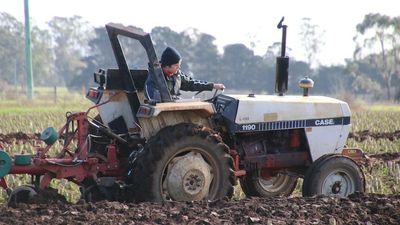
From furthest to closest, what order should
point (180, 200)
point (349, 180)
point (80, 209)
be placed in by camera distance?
point (349, 180) → point (180, 200) → point (80, 209)

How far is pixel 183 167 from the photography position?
6.83 m

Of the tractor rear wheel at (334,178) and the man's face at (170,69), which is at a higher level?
the man's face at (170,69)

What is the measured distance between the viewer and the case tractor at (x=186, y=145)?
679cm

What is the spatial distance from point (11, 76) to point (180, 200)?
60724 mm

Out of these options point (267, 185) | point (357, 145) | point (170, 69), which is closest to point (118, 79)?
point (170, 69)

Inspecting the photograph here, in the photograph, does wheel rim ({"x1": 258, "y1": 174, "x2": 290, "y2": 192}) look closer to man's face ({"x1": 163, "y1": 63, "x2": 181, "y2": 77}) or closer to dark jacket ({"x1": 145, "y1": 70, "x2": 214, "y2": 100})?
dark jacket ({"x1": 145, "y1": 70, "x2": 214, "y2": 100})

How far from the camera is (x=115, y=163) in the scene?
23.0 ft

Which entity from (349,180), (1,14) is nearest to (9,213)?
(349,180)

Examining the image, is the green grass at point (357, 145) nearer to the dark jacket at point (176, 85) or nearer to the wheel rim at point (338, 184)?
the wheel rim at point (338, 184)

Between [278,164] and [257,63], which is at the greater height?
[257,63]

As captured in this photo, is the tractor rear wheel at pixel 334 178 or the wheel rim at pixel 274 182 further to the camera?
the wheel rim at pixel 274 182

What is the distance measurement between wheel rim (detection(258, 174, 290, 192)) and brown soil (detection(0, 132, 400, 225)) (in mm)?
1279

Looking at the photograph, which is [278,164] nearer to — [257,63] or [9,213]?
[9,213]

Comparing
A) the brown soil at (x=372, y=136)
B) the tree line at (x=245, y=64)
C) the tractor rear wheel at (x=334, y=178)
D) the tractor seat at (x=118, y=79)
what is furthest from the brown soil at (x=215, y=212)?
the tree line at (x=245, y=64)
